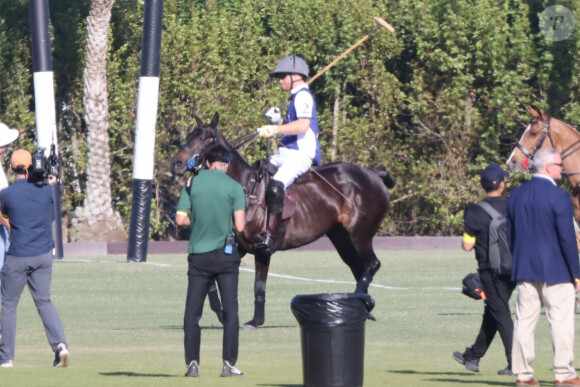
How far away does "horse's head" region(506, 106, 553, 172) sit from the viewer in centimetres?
1647

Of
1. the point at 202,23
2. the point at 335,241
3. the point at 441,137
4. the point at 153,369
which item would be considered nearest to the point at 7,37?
the point at 202,23

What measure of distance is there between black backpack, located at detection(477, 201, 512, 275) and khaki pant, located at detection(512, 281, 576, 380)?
909mm

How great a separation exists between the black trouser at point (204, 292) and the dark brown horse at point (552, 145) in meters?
5.93

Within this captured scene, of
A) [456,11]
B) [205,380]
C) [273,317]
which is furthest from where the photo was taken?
[456,11]

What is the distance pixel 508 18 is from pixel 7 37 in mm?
13223

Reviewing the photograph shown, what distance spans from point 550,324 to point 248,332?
582 cm

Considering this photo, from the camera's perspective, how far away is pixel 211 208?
11.4 metres

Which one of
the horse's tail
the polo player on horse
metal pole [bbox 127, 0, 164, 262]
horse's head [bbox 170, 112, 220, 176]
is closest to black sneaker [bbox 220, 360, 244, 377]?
horse's head [bbox 170, 112, 220, 176]

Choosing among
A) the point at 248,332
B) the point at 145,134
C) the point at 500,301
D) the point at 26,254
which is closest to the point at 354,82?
the point at 145,134

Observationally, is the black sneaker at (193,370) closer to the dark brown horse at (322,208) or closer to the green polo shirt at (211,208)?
the green polo shirt at (211,208)

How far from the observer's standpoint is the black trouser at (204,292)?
1141 centimetres

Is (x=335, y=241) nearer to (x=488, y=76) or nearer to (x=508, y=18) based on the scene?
(x=488, y=76)

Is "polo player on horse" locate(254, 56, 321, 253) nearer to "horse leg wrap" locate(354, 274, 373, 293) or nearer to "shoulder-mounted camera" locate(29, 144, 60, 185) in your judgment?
"horse leg wrap" locate(354, 274, 373, 293)

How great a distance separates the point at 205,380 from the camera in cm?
1121
